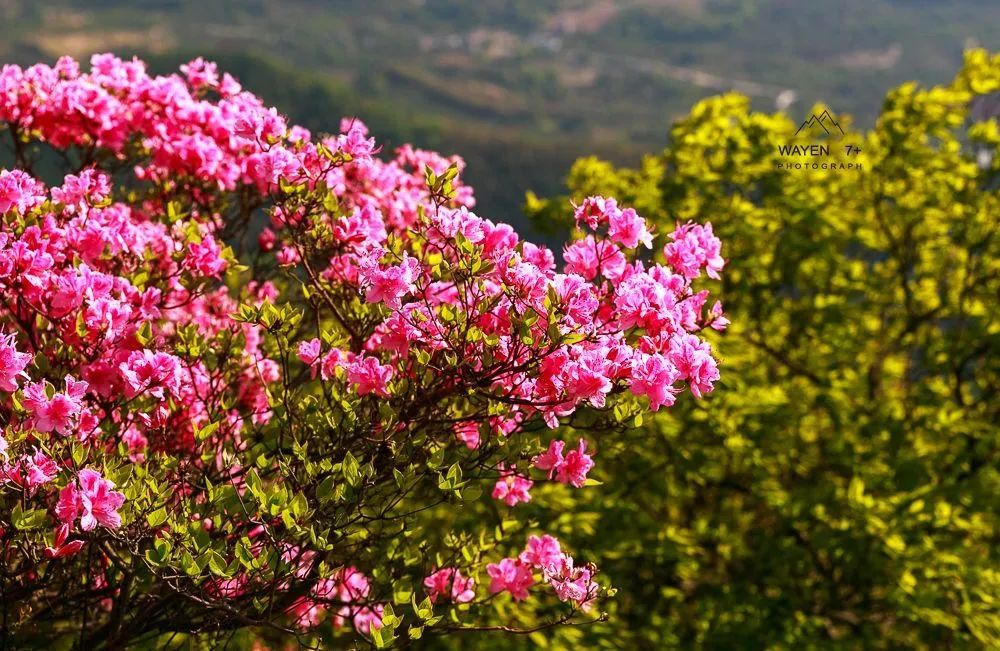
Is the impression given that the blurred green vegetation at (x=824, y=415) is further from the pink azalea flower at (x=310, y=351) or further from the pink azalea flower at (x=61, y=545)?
the pink azalea flower at (x=61, y=545)

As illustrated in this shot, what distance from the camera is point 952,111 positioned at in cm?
972

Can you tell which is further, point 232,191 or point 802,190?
point 802,190

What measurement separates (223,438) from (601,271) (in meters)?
2.07

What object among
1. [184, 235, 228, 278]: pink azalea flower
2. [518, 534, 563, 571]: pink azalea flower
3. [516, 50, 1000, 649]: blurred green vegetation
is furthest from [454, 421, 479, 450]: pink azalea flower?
[516, 50, 1000, 649]: blurred green vegetation

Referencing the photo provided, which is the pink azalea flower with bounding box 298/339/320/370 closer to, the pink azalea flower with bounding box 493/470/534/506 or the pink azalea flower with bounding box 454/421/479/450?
the pink azalea flower with bounding box 454/421/479/450

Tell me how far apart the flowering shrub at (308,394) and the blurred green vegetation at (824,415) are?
348 centimetres

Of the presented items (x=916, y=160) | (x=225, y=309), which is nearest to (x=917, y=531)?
(x=916, y=160)

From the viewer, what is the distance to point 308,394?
15.0 ft

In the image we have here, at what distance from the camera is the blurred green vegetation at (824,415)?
843 centimetres

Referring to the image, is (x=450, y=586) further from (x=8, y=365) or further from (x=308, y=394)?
(x=8, y=365)

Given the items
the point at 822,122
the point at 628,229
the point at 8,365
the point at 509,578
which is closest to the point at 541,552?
the point at 509,578

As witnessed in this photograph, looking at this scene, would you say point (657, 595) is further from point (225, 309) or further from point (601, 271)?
point (601, 271)

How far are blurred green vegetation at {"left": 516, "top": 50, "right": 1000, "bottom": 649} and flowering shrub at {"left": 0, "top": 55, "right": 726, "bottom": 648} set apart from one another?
3.48m

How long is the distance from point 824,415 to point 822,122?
343cm
